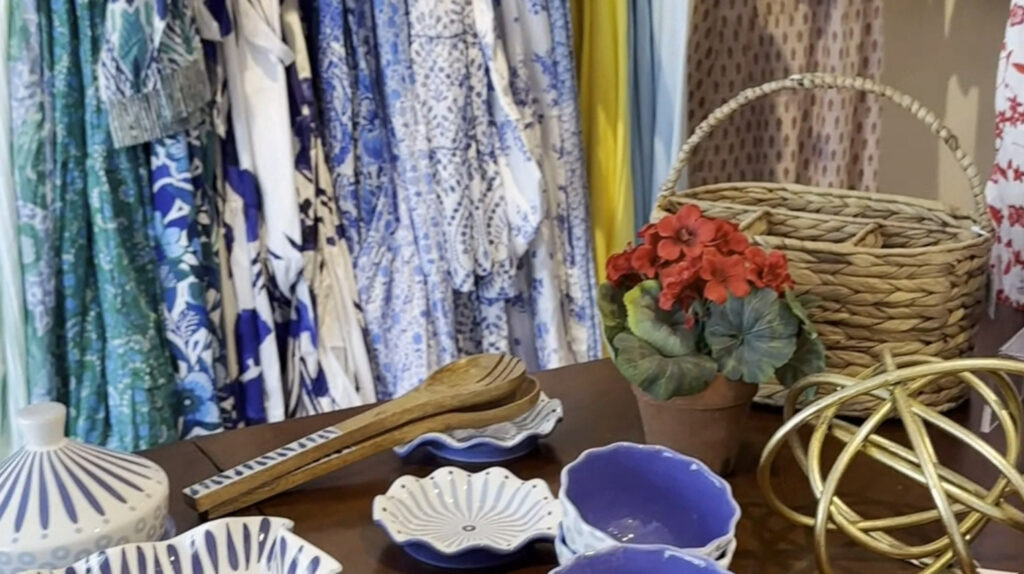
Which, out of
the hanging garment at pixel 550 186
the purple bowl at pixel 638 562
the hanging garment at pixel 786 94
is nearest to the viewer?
the purple bowl at pixel 638 562

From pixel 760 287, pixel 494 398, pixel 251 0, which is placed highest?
pixel 251 0

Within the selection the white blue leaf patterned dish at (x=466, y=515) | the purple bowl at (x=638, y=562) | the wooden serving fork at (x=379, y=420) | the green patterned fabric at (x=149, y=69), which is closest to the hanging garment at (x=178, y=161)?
the green patterned fabric at (x=149, y=69)

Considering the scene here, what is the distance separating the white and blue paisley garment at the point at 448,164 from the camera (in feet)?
4.34

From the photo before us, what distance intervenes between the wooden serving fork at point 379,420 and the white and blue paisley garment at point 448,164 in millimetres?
536

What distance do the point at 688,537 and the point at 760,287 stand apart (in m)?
0.18

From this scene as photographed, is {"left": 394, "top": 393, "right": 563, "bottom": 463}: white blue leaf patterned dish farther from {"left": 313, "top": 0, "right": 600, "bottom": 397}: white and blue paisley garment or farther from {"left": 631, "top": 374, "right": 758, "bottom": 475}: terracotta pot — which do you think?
{"left": 313, "top": 0, "right": 600, "bottom": 397}: white and blue paisley garment

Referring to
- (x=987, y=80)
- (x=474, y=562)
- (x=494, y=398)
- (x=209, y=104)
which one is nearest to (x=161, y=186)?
(x=209, y=104)

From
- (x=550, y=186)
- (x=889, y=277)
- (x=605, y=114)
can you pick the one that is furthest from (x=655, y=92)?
Result: (x=889, y=277)

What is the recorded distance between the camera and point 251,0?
124 cm

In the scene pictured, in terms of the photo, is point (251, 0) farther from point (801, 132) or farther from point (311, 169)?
point (801, 132)

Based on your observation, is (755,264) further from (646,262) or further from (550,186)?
(550,186)

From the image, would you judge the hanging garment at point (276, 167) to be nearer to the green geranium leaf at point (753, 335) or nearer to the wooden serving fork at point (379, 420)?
the wooden serving fork at point (379, 420)

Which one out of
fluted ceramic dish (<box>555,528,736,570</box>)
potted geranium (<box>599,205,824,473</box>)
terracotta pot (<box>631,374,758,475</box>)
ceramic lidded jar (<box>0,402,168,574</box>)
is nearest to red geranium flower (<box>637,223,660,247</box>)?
potted geranium (<box>599,205,824,473</box>)

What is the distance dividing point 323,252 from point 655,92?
52cm
